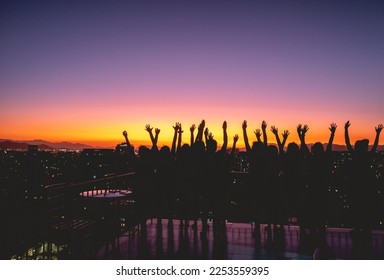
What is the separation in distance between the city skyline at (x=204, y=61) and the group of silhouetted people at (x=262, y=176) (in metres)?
0.16

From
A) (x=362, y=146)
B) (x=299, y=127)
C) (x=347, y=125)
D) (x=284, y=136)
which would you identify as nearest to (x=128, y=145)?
(x=284, y=136)

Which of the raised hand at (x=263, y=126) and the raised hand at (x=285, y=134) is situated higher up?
the raised hand at (x=263, y=126)

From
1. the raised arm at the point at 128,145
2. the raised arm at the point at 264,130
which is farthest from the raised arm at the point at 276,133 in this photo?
the raised arm at the point at 128,145

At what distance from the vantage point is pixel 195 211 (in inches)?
183

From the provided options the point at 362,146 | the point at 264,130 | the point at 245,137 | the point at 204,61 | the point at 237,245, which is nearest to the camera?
the point at 362,146

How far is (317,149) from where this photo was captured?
3902 mm

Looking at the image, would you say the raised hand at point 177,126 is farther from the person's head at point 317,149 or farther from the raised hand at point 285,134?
the person's head at point 317,149

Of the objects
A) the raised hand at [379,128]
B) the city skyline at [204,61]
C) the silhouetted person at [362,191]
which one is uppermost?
the city skyline at [204,61]

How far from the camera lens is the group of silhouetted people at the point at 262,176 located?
3.95 meters

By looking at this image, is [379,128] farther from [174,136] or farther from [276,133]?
[174,136]

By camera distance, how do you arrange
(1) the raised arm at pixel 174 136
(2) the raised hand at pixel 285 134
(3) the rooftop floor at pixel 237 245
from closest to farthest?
(3) the rooftop floor at pixel 237 245, (2) the raised hand at pixel 285 134, (1) the raised arm at pixel 174 136

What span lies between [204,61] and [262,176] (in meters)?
2.37

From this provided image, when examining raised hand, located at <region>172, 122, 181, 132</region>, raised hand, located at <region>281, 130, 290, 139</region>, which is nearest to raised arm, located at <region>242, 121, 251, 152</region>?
raised hand, located at <region>281, 130, 290, 139</region>

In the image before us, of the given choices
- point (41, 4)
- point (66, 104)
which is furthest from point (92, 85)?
point (41, 4)
